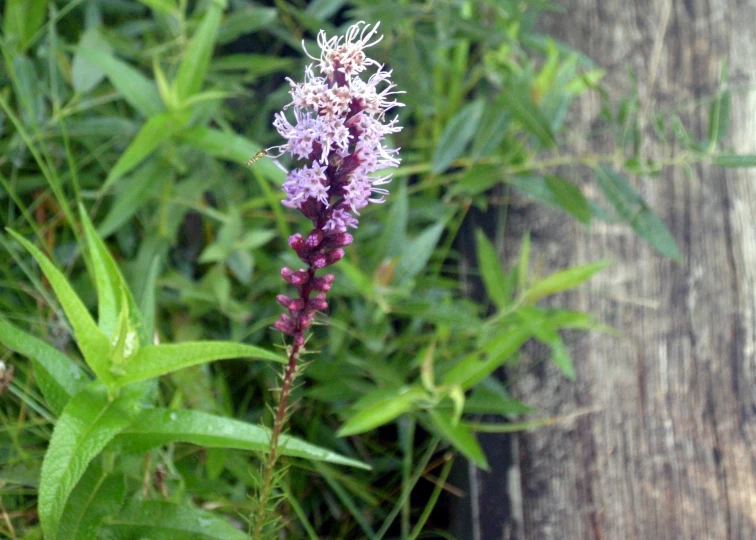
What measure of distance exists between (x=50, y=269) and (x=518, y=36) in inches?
51.4

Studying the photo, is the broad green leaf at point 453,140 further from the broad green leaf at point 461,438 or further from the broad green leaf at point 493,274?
the broad green leaf at point 461,438

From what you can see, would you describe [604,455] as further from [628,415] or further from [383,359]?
[383,359]

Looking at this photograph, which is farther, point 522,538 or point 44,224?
point 44,224

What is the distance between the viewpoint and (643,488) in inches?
56.1

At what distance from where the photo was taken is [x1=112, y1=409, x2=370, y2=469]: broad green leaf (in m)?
1.03

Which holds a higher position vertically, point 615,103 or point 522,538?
point 615,103

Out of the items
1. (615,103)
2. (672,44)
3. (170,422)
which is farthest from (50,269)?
(672,44)

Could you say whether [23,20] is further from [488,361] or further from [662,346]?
[662,346]

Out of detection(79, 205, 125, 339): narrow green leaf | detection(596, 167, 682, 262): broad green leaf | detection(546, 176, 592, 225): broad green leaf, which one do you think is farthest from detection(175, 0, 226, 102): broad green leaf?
detection(596, 167, 682, 262): broad green leaf

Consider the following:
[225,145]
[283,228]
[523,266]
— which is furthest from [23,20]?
[523,266]

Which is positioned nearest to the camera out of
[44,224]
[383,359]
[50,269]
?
Answer: [50,269]

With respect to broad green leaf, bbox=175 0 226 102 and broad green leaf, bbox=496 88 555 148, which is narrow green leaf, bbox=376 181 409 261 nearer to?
broad green leaf, bbox=496 88 555 148

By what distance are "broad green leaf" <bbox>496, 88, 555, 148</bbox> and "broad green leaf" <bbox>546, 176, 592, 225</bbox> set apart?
0.09m

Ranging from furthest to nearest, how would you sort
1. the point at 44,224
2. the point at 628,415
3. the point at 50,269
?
the point at 44,224
the point at 628,415
the point at 50,269
